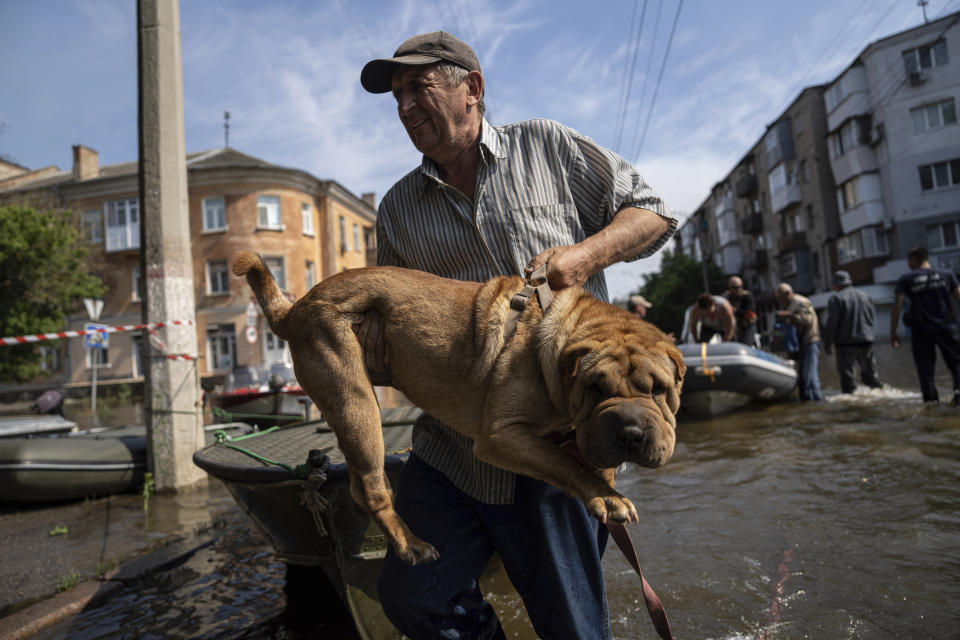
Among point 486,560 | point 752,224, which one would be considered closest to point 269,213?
point 486,560

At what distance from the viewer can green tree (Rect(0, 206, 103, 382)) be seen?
24.4 meters

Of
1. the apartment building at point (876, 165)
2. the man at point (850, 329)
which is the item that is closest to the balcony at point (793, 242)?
the apartment building at point (876, 165)

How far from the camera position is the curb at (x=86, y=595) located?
373 centimetres

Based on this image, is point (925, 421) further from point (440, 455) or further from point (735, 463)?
point (440, 455)

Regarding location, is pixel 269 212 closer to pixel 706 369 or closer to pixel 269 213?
pixel 269 213

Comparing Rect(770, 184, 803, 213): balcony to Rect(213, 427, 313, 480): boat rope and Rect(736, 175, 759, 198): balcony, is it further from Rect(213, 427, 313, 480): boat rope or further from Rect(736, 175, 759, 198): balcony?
Rect(213, 427, 313, 480): boat rope

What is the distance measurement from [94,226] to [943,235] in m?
47.1

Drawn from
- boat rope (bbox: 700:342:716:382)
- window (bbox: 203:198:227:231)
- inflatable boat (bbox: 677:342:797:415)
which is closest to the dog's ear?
inflatable boat (bbox: 677:342:797:415)

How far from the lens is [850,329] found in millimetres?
10664

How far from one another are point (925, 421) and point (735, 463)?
3.35 m

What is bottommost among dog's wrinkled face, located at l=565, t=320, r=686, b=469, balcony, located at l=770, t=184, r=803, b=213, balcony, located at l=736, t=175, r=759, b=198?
dog's wrinkled face, located at l=565, t=320, r=686, b=469

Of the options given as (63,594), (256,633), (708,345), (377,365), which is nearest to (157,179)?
(63,594)

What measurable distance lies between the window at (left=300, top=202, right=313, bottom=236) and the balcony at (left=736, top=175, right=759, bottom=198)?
37.5 m

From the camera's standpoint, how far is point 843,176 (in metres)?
36.8
